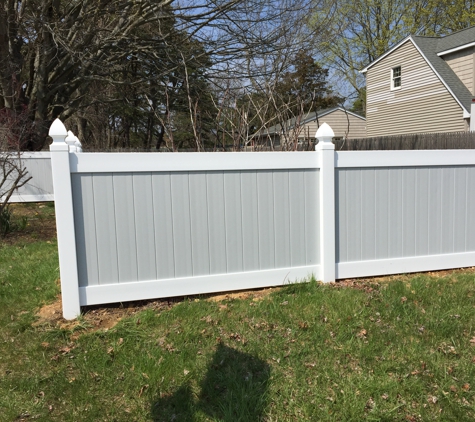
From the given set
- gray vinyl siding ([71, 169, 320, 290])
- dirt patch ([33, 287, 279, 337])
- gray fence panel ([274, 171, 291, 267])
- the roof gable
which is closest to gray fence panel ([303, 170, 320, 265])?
gray vinyl siding ([71, 169, 320, 290])

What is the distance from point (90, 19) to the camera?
11.1 metres

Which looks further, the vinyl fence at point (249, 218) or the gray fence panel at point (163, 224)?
the gray fence panel at point (163, 224)

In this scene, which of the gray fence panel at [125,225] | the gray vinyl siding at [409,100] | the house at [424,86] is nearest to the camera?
the gray fence panel at [125,225]

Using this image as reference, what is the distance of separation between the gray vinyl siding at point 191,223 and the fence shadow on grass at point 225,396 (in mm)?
1264

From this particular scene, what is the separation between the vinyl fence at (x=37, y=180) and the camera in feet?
→ 36.0

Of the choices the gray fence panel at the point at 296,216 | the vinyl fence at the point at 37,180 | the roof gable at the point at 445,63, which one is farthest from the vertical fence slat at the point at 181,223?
the roof gable at the point at 445,63

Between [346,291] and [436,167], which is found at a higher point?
[436,167]

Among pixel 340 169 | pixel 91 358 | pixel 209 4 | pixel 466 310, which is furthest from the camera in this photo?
pixel 209 4

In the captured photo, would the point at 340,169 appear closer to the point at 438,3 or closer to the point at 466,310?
the point at 466,310

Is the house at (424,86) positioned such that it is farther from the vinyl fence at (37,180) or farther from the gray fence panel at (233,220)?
the vinyl fence at (37,180)

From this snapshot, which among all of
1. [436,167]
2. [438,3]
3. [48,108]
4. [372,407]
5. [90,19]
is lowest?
[372,407]

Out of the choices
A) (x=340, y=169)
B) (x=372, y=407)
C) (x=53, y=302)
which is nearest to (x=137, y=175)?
(x=53, y=302)

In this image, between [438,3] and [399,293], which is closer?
[399,293]

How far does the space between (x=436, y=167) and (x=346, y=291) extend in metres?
1.82
